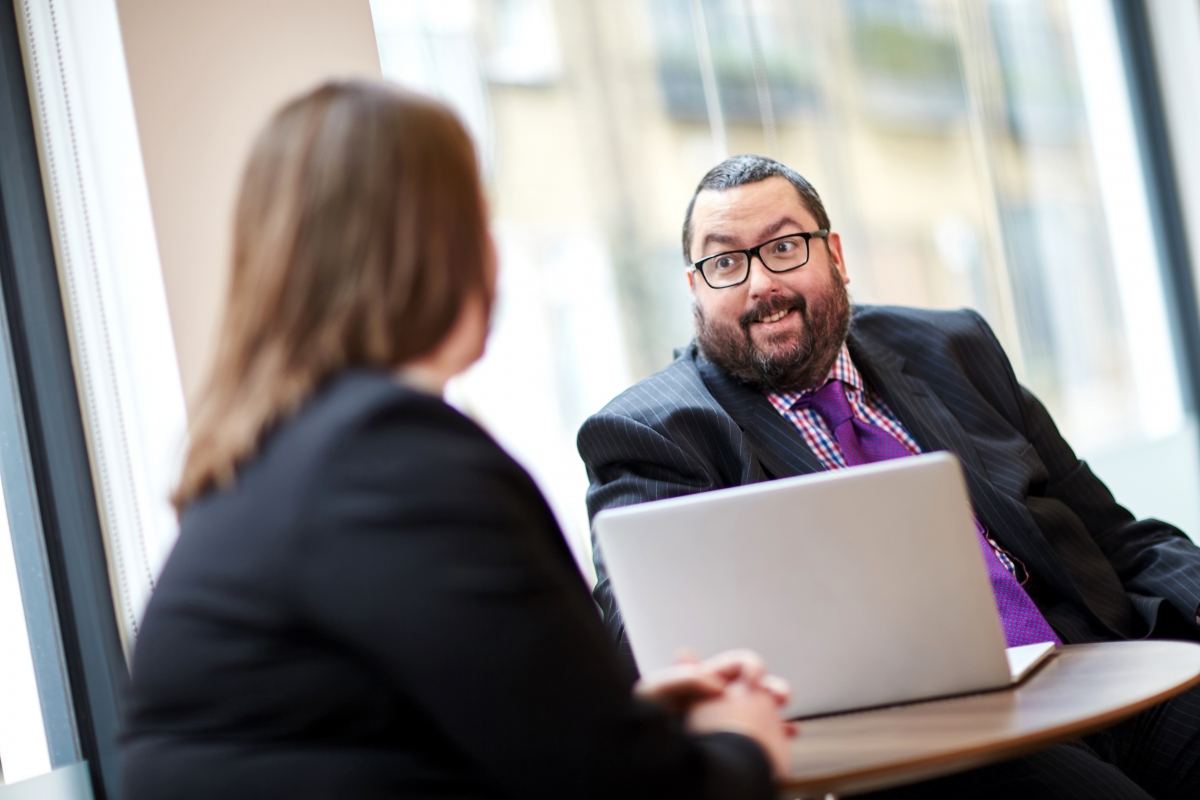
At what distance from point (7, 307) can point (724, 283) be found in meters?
1.36

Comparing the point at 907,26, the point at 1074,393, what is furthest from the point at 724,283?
the point at 1074,393

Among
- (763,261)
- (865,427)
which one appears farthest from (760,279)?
(865,427)

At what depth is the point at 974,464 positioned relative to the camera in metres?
2.07

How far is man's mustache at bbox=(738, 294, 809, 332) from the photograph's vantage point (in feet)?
7.21

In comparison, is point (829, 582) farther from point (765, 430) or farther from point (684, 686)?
point (765, 430)

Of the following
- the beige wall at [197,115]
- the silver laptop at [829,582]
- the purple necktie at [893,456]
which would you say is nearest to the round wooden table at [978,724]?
the silver laptop at [829,582]

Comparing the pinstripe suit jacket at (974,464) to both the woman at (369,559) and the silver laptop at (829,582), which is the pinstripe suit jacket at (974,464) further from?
the woman at (369,559)

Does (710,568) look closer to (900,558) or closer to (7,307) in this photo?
(900,558)

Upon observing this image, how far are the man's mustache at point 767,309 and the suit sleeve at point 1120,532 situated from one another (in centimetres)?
46

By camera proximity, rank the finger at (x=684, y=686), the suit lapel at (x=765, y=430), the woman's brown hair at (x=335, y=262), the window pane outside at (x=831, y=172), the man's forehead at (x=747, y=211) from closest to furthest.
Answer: the woman's brown hair at (x=335, y=262)
the finger at (x=684, y=686)
the suit lapel at (x=765, y=430)
the man's forehead at (x=747, y=211)
the window pane outside at (x=831, y=172)

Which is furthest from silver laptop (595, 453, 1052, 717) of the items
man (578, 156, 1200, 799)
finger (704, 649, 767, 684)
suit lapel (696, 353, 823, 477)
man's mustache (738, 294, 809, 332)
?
man's mustache (738, 294, 809, 332)

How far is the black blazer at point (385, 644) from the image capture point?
84cm

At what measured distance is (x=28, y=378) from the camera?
1968 millimetres

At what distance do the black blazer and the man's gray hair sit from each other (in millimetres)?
1458
